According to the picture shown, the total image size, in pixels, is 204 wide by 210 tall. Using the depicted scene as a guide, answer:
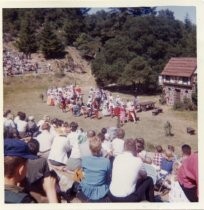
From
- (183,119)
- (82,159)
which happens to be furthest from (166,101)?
(82,159)

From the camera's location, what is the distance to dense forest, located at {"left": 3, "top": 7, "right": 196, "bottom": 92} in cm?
250

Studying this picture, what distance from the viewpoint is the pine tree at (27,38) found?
2496 millimetres

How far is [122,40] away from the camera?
2502 mm

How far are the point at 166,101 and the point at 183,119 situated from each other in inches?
2.0

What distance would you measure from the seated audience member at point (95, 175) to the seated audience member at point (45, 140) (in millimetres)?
75

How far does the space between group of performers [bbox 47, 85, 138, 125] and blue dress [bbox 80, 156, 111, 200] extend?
0.29 ft

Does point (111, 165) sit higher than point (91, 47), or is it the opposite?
point (91, 47)

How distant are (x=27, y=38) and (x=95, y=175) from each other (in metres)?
0.31

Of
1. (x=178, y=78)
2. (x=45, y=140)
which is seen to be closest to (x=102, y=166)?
(x=45, y=140)

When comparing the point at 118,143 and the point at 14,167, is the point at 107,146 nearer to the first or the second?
the point at 118,143

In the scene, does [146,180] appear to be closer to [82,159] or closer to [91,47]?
[82,159]

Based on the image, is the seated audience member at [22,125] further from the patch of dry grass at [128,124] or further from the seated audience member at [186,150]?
the seated audience member at [186,150]

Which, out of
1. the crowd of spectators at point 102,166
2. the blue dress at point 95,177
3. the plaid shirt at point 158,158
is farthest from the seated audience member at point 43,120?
the plaid shirt at point 158,158
